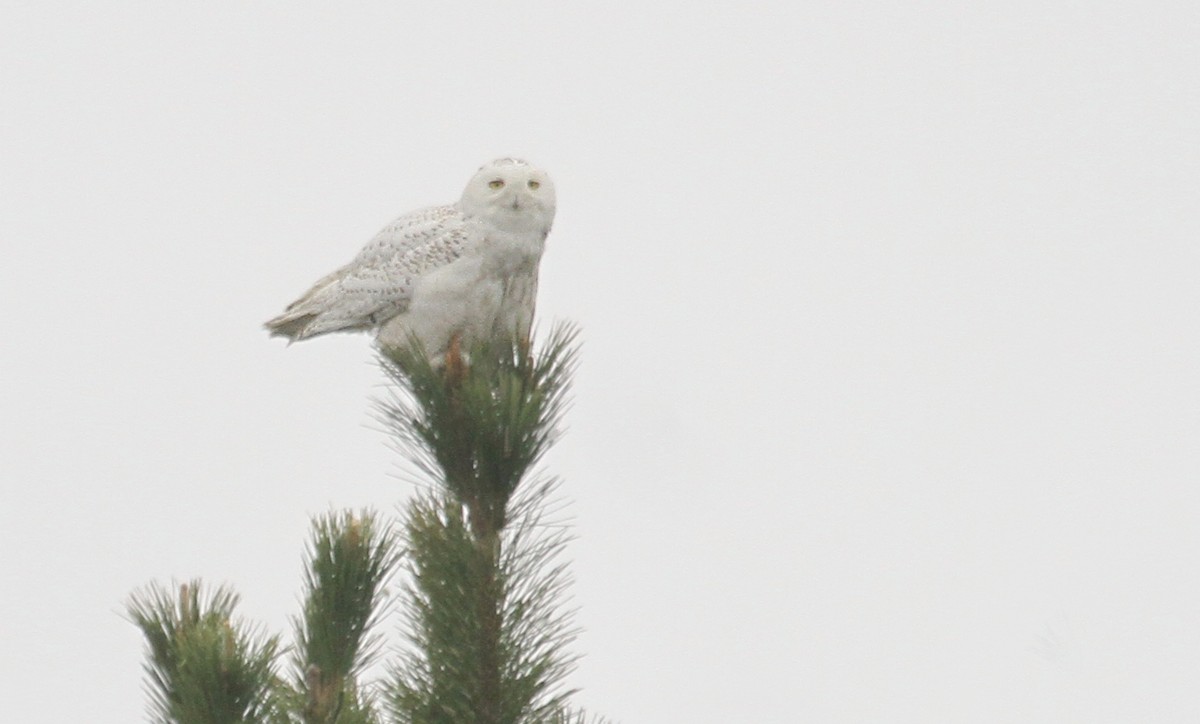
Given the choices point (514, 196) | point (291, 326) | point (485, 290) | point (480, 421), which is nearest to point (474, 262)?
point (485, 290)

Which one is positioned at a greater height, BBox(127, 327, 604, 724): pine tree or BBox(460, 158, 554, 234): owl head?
BBox(460, 158, 554, 234): owl head

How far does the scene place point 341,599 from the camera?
4375 mm

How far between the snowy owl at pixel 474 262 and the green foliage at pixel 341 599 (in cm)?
202

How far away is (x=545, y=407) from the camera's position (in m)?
4.09

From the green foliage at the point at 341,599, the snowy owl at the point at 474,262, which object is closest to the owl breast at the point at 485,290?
the snowy owl at the point at 474,262

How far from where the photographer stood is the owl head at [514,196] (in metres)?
6.64

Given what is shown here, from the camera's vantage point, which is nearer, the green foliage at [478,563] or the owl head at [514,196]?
the green foliage at [478,563]

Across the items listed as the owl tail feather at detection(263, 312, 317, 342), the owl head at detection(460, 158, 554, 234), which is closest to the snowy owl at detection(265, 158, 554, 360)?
the owl head at detection(460, 158, 554, 234)

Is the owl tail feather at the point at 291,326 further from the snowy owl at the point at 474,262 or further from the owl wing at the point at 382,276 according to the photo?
the snowy owl at the point at 474,262

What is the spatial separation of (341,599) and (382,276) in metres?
3.23

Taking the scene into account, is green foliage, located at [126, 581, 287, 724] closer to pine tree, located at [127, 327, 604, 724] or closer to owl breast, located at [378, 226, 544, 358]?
pine tree, located at [127, 327, 604, 724]

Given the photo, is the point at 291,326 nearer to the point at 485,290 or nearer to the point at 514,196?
the point at 485,290

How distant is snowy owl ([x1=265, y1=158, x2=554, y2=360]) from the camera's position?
669 centimetres

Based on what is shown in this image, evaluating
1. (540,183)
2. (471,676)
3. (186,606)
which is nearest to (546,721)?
(471,676)
